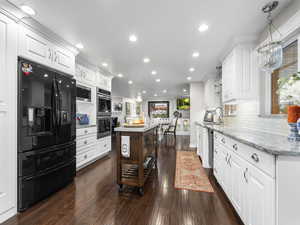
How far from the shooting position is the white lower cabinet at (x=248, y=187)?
0.94 metres

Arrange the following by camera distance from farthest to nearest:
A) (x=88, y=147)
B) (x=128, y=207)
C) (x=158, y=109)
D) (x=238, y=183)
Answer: (x=158, y=109), (x=88, y=147), (x=128, y=207), (x=238, y=183)

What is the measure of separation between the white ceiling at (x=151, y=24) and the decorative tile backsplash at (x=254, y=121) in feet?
4.02

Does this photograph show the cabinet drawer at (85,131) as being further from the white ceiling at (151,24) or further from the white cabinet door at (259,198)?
the white cabinet door at (259,198)

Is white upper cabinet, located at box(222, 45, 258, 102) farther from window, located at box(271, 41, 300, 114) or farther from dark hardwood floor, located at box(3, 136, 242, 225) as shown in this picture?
dark hardwood floor, located at box(3, 136, 242, 225)

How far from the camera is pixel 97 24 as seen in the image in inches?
73.1

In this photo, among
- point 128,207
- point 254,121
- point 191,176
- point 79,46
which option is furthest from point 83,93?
point 254,121

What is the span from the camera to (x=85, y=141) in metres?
2.99

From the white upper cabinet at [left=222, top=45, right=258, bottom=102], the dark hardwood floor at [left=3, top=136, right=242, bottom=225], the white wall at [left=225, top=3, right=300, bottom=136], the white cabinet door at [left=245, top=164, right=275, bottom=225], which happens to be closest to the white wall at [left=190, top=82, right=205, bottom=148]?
the white wall at [left=225, top=3, right=300, bottom=136]

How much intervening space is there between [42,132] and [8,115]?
412mm

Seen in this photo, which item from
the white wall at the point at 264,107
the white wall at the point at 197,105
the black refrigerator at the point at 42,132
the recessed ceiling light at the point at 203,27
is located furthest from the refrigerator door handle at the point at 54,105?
the white wall at the point at 197,105

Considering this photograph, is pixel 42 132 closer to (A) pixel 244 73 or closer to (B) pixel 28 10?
(B) pixel 28 10

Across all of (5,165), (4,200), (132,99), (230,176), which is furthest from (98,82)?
(132,99)

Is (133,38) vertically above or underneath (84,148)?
above

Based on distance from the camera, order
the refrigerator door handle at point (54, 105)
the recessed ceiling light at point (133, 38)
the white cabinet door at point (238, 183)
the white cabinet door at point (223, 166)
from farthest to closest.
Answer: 1. the recessed ceiling light at point (133, 38)
2. the refrigerator door handle at point (54, 105)
3. the white cabinet door at point (223, 166)
4. the white cabinet door at point (238, 183)
